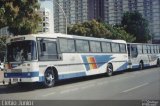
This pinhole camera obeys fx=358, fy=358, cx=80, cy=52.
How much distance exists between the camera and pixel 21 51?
1655 centimetres

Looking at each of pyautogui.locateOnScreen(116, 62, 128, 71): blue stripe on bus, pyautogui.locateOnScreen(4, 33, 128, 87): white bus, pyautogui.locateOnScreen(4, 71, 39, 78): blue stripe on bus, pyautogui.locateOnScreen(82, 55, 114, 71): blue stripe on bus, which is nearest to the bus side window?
pyautogui.locateOnScreen(116, 62, 128, 71): blue stripe on bus

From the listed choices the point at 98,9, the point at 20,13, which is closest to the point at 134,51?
the point at 98,9

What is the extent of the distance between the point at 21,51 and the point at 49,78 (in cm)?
184

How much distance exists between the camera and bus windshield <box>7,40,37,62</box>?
16172 millimetres

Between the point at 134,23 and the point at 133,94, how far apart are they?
40785mm

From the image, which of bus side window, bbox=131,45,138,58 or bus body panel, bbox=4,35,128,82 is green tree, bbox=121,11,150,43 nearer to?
bus side window, bbox=131,45,138,58

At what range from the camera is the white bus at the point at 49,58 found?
1611cm

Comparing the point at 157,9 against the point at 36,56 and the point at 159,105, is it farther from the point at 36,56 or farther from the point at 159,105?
the point at 159,105

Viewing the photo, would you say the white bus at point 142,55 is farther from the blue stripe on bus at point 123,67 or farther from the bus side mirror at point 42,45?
the bus side mirror at point 42,45

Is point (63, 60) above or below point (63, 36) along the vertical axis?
below

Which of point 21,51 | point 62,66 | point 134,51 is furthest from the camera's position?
point 134,51

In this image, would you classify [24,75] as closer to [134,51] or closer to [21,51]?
[21,51]

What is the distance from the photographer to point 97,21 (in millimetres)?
51531

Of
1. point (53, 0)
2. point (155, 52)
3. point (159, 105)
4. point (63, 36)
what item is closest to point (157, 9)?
point (155, 52)
